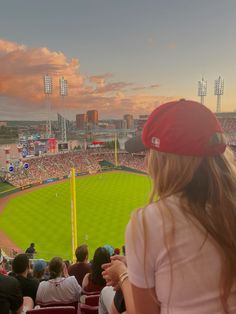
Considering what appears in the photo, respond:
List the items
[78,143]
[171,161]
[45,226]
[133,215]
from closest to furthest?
[133,215]
[171,161]
[45,226]
[78,143]

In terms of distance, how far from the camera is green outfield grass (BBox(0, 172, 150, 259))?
1770cm

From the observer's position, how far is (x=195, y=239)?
1126 mm

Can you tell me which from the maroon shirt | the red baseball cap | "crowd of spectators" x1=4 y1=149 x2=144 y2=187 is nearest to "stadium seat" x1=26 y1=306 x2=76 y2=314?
the maroon shirt

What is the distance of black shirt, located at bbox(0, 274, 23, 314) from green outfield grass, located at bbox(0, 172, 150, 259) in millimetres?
8076

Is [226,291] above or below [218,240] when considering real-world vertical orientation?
below

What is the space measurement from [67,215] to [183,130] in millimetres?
22562

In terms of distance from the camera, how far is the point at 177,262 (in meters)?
1.13

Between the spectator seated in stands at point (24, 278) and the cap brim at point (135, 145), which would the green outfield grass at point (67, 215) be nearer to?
the spectator seated in stands at point (24, 278)

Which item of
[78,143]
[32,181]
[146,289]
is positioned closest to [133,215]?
[146,289]

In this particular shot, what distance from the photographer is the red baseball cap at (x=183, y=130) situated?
47.2 inches

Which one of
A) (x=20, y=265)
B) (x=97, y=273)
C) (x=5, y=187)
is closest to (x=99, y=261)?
(x=97, y=273)

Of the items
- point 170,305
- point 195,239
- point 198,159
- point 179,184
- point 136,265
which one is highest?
point 198,159

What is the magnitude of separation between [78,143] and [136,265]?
57.8m

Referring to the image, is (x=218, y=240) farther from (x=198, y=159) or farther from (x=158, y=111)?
(x=158, y=111)
